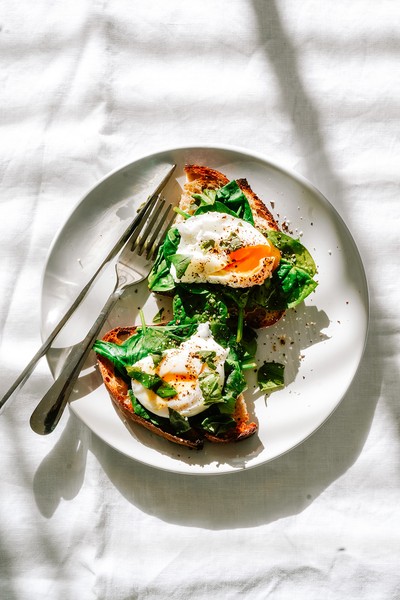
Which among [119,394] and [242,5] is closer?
[119,394]

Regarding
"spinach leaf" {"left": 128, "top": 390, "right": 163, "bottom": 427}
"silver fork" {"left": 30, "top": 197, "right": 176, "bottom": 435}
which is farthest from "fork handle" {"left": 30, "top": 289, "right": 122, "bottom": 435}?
"spinach leaf" {"left": 128, "top": 390, "right": 163, "bottom": 427}

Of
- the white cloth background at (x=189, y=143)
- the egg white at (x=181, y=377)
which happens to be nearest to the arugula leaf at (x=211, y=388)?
the egg white at (x=181, y=377)

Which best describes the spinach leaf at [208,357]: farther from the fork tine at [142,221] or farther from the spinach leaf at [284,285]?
the fork tine at [142,221]

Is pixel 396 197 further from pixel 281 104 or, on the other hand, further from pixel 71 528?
pixel 71 528

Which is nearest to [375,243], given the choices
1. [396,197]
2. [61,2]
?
[396,197]

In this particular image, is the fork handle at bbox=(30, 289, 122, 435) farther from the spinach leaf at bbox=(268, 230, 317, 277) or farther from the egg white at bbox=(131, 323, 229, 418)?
the spinach leaf at bbox=(268, 230, 317, 277)

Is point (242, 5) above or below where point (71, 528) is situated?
above
